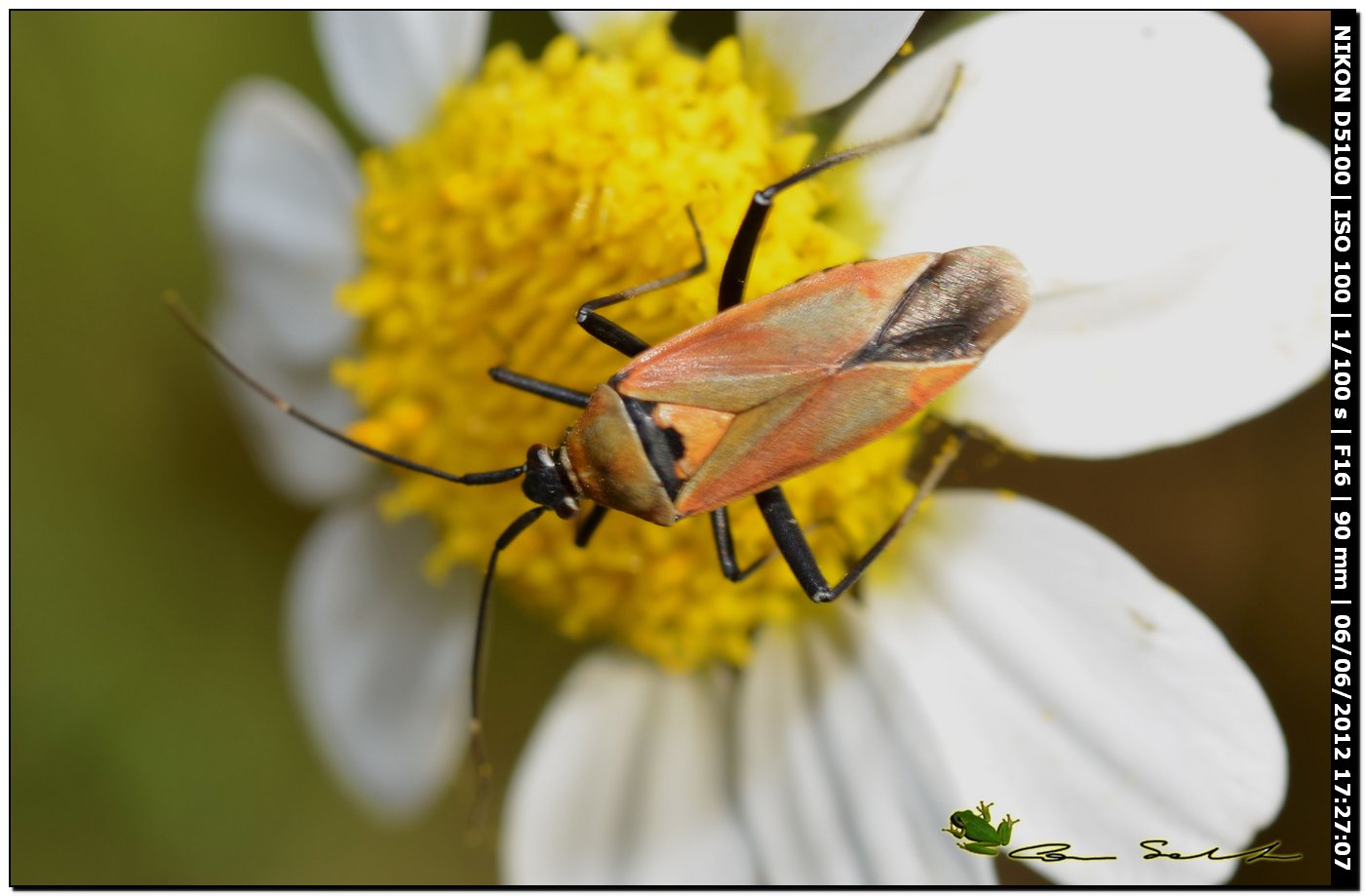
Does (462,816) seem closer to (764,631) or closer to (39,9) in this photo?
(764,631)

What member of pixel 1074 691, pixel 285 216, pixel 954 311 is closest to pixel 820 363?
pixel 954 311

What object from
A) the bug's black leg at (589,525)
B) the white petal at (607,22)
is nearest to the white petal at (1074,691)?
the bug's black leg at (589,525)

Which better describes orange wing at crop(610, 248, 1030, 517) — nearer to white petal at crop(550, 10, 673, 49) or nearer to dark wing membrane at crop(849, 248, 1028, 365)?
dark wing membrane at crop(849, 248, 1028, 365)

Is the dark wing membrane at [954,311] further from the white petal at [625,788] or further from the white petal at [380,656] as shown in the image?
the white petal at [380,656]

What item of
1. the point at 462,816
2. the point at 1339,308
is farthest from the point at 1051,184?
the point at 462,816

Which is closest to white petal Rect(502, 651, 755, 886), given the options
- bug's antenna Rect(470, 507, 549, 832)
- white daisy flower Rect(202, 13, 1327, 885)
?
white daisy flower Rect(202, 13, 1327, 885)
